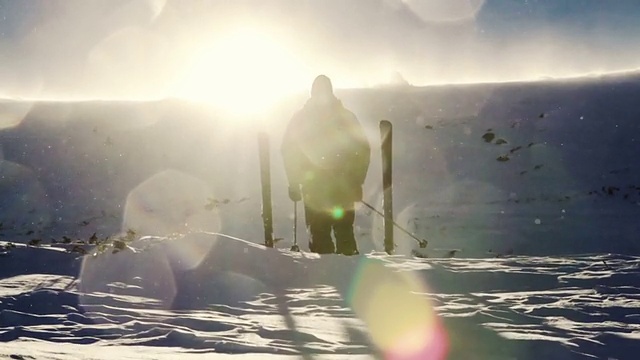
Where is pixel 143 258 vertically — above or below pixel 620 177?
below

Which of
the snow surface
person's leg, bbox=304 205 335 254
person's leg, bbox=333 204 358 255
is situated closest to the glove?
person's leg, bbox=304 205 335 254

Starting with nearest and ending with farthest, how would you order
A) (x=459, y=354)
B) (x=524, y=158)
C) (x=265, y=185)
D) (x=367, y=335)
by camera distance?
(x=459, y=354), (x=367, y=335), (x=265, y=185), (x=524, y=158)

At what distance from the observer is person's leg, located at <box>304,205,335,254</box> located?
883cm

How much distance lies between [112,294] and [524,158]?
51.2 feet

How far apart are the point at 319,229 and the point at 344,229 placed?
1.07ft

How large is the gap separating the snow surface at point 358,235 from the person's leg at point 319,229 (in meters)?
0.75

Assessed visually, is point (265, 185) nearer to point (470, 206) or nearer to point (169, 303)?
point (169, 303)

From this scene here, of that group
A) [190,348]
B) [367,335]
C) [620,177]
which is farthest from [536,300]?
[620,177]

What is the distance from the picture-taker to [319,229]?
8852mm

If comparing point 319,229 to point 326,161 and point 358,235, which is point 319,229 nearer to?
point 326,161

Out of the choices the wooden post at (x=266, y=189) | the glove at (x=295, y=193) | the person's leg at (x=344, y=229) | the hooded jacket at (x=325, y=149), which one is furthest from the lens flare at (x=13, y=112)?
the person's leg at (x=344, y=229)

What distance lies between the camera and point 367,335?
4.07m

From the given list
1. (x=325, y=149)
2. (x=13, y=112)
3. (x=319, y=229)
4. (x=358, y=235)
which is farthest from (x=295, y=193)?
(x=13, y=112)

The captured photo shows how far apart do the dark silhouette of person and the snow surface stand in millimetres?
770
